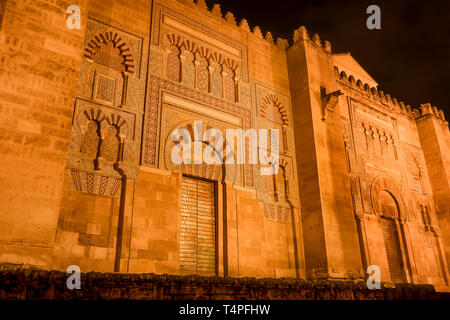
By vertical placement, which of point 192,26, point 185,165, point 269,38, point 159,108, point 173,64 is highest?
point 269,38

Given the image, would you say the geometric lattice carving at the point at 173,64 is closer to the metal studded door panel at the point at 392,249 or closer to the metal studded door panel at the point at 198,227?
the metal studded door panel at the point at 198,227

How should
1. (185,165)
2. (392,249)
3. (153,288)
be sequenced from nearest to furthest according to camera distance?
(153,288) < (185,165) < (392,249)

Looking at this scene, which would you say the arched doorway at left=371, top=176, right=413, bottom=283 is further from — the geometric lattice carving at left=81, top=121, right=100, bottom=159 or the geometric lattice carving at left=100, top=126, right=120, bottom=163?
the geometric lattice carving at left=81, top=121, right=100, bottom=159

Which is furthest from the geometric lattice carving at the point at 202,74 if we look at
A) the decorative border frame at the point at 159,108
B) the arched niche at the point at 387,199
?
the arched niche at the point at 387,199

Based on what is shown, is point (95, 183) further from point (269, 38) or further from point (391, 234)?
point (391, 234)

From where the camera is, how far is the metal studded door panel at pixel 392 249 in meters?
8.91

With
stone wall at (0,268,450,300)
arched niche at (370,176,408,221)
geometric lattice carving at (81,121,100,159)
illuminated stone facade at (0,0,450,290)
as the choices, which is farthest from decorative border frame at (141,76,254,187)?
arched niche at (370,176,408,221)

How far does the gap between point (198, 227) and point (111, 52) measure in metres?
3.20

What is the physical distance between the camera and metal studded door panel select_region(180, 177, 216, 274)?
5.89 meters

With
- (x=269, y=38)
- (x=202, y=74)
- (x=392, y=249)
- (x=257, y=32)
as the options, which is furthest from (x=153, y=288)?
(x=392, y=249)

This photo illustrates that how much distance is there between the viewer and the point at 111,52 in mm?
6066
